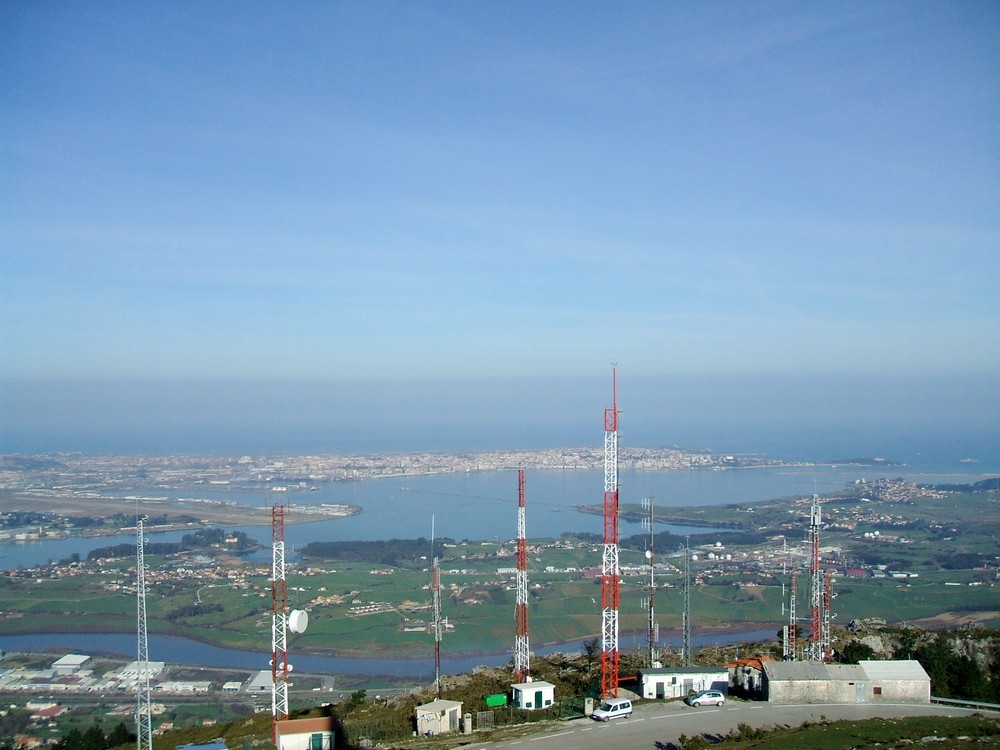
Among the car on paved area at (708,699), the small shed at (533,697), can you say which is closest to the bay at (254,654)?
the small shed at (533,697)

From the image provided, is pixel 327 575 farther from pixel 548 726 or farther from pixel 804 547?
pixel 548 726

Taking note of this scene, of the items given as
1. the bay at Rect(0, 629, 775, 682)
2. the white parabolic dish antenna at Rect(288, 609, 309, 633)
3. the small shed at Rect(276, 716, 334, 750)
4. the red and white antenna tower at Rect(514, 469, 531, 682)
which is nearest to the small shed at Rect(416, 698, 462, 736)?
the small shed at Rect(276, 716, 334, 750)

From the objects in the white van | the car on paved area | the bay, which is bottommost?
the bay

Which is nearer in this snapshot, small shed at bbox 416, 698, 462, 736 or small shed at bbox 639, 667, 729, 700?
small shed at bbox 416, 698, 462, 736

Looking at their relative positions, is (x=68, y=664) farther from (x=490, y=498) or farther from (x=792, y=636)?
(x=490, y=498)

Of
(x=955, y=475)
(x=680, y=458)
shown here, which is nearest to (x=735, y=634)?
(x=955, y=475)

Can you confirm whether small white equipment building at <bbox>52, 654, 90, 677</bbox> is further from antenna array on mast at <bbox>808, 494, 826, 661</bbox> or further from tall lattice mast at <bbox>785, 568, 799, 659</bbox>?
antenna array on mast at <bbox>808, 494, 826, 661</bbox>
